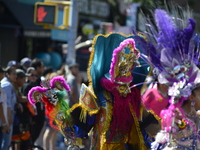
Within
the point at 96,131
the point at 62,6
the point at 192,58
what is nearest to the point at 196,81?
the point at 192,58

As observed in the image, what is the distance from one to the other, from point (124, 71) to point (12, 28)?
12.9 m

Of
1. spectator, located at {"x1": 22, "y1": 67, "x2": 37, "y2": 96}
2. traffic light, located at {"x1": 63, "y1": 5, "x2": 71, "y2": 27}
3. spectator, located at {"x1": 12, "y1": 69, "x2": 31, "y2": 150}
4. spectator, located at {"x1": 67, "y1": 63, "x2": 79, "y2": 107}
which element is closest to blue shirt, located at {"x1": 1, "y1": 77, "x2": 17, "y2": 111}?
spectator, located at {"x1": 12, "y1": 69, "x2": 31, "y2": 150}

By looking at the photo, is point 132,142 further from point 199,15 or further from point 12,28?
point 199,15

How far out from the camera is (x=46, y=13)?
11.5 m

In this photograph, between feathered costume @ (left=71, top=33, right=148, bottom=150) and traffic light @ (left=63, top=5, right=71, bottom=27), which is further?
traffic light @ (left=63, top=5, right=71, bottom=27)

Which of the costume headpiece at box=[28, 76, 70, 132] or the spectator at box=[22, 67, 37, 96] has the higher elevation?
the costume headpiece at box=[28, 76, 70, 132]

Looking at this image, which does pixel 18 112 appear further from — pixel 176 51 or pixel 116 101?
pixel 176 51

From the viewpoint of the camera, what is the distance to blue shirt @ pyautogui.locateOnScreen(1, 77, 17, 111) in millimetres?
6996

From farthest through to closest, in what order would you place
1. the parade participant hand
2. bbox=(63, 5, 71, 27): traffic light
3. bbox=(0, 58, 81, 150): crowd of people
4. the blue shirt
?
bbox=(63, 5, 71, 27): traffic light, the parade participant hand, the blue shirt, bbox=(0, 58, 81, 150): crowd of people

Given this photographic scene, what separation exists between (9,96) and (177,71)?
3.78m

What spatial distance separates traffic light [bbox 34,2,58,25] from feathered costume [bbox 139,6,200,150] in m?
7.82

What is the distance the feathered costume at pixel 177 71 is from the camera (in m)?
3.79

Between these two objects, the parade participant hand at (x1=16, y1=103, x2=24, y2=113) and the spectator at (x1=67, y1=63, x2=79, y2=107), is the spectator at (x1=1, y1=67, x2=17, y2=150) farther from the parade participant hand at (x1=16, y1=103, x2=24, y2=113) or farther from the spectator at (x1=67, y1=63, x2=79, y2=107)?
the spectator at (x1=67, y1=63, x2=79, y2=107)

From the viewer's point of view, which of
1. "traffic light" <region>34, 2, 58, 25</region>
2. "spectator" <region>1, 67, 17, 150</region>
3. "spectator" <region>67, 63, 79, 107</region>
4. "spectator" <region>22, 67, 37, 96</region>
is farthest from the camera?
"traffic light" <region>34, 2, 58, 25</region>
